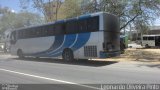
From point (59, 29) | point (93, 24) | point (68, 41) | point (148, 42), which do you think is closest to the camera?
point (93, 24)

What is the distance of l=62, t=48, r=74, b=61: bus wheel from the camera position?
23.0 metres

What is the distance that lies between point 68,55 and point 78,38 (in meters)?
2.01

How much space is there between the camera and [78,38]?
21891 millimetres

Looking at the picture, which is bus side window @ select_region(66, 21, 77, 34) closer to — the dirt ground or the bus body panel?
the dirt ground

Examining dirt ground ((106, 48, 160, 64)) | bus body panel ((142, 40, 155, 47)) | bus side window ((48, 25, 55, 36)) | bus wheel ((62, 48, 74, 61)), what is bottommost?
dirt ground ((106, 48, 160, 64))

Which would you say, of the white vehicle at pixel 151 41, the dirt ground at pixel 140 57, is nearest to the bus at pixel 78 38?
the dirt ground at pixel 140 57

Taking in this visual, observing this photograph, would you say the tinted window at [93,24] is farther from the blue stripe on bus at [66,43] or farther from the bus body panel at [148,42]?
the bus body panel at [148,42]

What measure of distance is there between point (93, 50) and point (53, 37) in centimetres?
497

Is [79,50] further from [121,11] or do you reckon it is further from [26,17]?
[26,17]

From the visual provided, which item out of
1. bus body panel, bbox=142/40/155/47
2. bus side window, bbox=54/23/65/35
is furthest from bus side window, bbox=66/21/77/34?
bus body panel, bbox=142/40/155/47

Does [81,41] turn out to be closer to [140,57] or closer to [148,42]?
[140,57]

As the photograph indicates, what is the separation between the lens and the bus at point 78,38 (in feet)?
66.7

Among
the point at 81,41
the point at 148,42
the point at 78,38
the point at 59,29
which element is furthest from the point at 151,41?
the point at 81,41

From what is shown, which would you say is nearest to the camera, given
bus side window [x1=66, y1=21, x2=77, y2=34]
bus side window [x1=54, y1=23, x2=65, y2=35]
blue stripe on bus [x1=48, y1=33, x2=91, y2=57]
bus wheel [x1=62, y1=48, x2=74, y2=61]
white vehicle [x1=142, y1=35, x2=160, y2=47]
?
blue stripe on bus [x1=48, y1=33, x2=91, y2=57]
